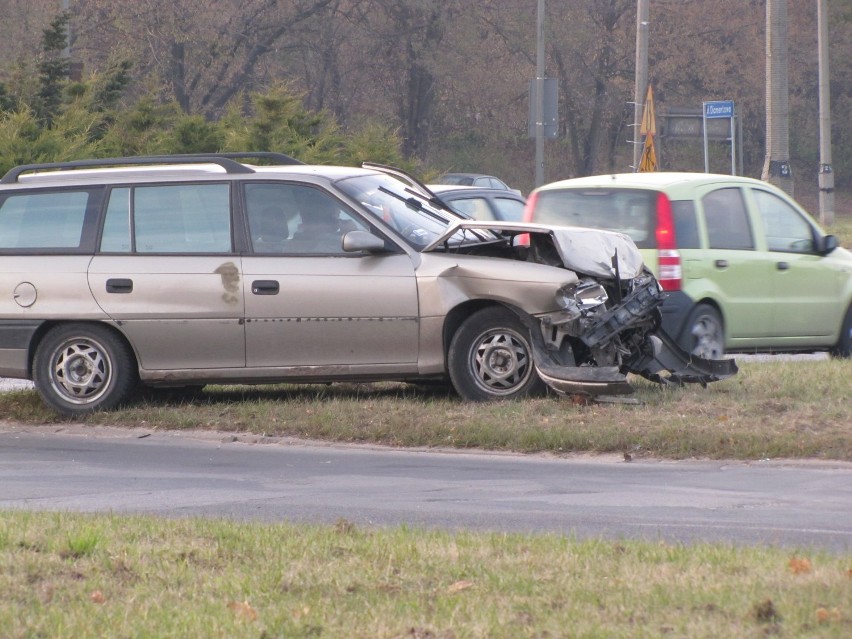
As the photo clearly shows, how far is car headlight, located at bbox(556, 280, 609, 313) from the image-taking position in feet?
31.0

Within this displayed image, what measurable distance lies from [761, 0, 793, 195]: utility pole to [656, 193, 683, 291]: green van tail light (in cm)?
1784

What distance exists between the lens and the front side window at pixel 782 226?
12234 millimetres

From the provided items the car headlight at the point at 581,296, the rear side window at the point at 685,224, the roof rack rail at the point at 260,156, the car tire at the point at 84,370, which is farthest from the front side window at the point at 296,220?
the rear side window at the point at 685,224

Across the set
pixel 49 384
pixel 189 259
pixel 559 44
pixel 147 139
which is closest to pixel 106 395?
pixel 49 384

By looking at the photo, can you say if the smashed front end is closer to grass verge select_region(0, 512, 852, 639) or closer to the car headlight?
the car headlight

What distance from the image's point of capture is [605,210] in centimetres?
1160

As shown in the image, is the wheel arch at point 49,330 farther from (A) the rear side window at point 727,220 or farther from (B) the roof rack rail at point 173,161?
(A) the rear side window at point 727,220

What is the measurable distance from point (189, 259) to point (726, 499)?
4653 mm

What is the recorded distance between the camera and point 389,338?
9.77m

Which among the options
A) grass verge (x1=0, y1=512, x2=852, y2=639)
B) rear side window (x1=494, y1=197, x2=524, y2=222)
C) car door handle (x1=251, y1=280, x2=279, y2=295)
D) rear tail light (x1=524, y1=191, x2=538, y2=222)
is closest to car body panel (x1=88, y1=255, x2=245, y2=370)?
car door handle (x1=251, y1=280, x2=279, y2=295)

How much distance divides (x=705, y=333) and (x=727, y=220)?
1.07 m

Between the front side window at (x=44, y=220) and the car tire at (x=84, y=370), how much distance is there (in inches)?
27.2

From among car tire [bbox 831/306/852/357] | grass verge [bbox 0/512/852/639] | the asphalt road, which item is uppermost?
car tire [bbox 831/306/852/357]

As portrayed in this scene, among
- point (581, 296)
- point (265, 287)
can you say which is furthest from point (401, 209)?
point (581, 296)
